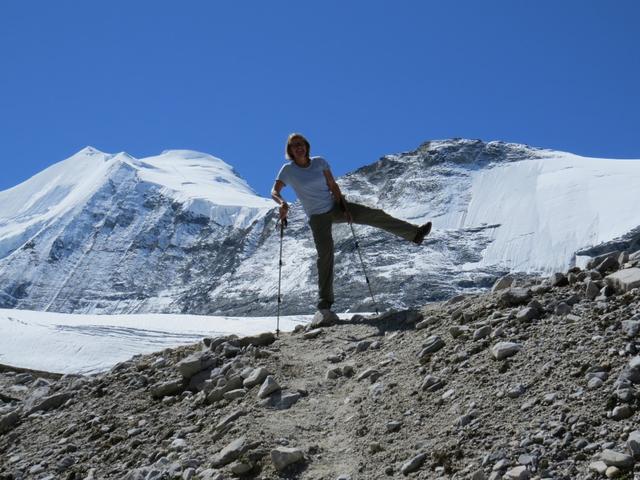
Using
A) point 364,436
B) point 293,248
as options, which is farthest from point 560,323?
point 293,248

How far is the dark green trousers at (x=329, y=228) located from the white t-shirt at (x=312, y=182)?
0.15 metres

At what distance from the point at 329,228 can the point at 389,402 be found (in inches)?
178

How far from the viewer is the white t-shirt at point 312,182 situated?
1175 centimetres

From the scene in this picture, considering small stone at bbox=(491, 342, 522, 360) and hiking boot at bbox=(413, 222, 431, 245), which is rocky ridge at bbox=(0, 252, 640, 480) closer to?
small stone at bbox=(491, 342, 522, 360)

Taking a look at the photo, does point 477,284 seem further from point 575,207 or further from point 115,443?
point 115,443

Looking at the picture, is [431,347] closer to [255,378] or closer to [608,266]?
[255,378]

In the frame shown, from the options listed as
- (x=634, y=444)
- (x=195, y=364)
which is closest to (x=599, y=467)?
(x=634, y=444)

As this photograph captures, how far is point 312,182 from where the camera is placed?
11758 millimetres

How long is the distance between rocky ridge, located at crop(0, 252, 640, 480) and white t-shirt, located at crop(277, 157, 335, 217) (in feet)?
5.95

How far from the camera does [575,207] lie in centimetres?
13475

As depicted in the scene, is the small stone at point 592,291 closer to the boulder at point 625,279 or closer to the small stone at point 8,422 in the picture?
the boulder at point 625,279

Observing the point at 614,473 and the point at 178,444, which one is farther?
the point at 178,444

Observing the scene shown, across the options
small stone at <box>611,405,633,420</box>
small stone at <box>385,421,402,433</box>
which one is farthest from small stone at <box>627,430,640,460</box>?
small stone at <box>385,421,402,433</box>

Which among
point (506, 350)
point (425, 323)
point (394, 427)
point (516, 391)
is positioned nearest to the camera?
point (516, 391)
